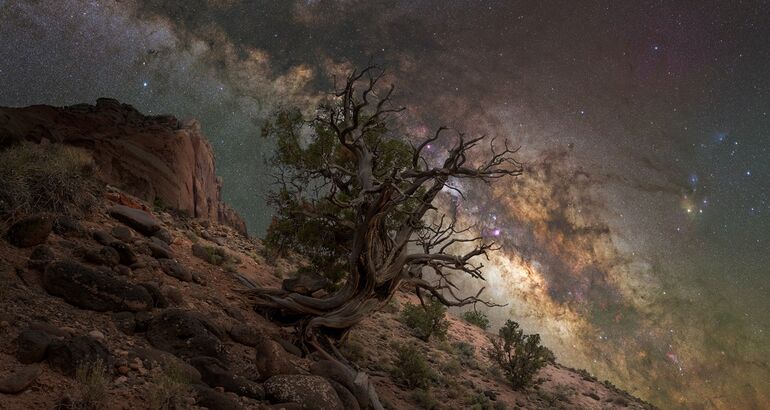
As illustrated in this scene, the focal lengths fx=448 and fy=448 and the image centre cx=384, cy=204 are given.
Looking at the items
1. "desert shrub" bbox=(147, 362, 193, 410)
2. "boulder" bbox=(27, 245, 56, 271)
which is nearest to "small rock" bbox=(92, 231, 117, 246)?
"boulder" bbox=(27, 245, 56, 271)

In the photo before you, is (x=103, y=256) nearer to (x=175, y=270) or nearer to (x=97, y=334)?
(x=175, y=270)

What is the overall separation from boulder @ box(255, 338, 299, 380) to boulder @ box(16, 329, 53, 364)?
9.71ft

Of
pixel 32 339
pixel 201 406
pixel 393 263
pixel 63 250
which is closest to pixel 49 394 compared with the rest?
pixel 32 339

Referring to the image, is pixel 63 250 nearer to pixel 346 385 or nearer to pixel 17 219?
pixel 17 219

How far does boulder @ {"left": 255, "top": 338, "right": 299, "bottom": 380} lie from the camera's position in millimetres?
7281

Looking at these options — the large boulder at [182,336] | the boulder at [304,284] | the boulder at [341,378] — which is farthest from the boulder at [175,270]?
the boulder at [341,378]

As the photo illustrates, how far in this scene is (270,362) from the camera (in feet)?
→ 24.2

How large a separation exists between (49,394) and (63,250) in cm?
442

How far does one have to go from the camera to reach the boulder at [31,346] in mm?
5109

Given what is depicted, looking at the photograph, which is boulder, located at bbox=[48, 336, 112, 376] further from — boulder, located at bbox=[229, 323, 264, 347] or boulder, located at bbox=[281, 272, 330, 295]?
boulder, located at bbox=[281, 272, 330, 295]

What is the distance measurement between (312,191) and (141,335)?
724 centimetres

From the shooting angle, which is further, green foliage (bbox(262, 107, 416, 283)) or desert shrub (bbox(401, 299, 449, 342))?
desert shrub (bbox(401, 299, 449, 342))

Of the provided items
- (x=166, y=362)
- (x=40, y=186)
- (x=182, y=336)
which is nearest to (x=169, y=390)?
(x=166, y=362)

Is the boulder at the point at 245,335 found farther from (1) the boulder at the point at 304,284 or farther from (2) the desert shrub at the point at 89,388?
(2) the desert shrub at the point at 89,388
